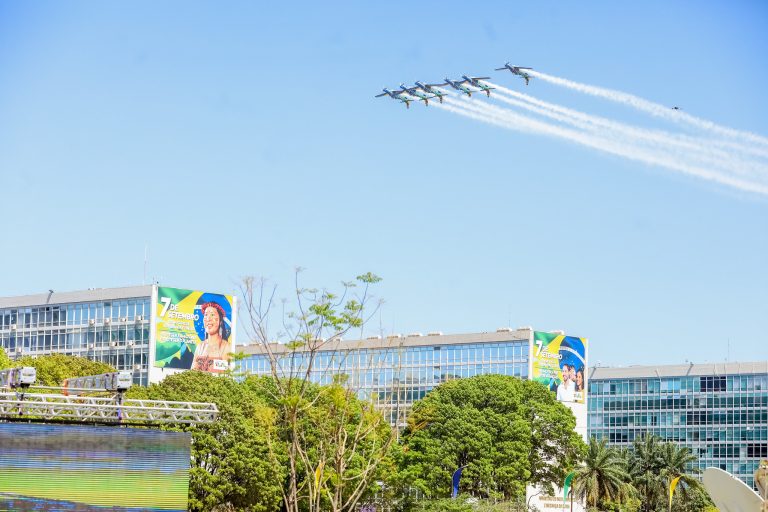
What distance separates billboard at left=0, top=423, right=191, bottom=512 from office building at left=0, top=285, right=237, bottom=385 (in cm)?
5251

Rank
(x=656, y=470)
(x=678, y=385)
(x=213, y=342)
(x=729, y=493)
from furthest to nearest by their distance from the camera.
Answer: (x=678, y=385) → (x=213, y=342) → (x=656, y=470) → (x=729, y=493)

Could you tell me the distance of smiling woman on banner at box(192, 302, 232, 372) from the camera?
333 ft

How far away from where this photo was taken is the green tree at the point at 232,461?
61.8 meters

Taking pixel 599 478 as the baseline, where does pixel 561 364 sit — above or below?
above

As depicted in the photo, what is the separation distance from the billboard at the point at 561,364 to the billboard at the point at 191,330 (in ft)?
91.9

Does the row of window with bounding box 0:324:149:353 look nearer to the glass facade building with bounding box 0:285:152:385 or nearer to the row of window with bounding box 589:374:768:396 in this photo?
the glass facade building with bounding box 0:285:152:385

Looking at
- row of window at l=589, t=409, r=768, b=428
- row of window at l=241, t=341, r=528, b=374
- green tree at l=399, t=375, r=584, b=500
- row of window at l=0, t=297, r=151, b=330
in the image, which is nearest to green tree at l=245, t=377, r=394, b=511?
green tree at l=399, t=375, r=584, b=500

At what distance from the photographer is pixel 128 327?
10181cm

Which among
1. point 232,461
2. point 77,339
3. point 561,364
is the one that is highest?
point 77,339

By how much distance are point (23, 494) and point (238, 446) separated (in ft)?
64.5

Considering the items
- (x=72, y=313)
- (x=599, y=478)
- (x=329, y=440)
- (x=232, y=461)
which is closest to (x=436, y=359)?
(x=72, y=313)

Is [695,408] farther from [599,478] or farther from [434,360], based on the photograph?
[599,478]

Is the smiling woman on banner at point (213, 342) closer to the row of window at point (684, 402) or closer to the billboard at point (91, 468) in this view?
the row of window at point (684, 402)

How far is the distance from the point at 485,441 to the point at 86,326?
40.6 meters
